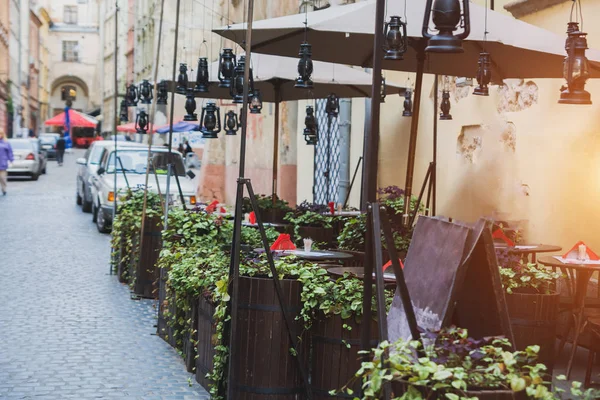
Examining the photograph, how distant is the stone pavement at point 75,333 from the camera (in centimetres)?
725

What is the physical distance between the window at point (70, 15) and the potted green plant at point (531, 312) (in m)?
104

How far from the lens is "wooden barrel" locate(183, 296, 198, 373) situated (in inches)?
303

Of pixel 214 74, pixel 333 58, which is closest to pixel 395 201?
pixel 214 74

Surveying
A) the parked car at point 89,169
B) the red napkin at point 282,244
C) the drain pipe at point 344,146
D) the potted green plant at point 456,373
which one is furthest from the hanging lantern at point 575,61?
the parked car at point 89,169

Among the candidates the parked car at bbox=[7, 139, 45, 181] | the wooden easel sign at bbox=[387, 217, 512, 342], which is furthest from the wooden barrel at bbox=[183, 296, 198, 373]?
the parked car at bbox=[7, 139, 45, 181]

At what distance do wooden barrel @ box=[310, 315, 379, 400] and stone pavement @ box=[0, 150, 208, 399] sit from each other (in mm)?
1305

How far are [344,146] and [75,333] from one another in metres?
9.96

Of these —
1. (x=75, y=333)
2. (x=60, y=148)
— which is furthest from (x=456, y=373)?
(x=60, y=148)

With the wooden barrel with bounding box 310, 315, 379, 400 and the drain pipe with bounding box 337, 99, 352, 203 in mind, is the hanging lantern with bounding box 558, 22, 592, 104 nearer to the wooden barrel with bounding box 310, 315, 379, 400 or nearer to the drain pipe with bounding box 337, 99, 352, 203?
the wooden barrel with bounding box 310, 315, 379, 400

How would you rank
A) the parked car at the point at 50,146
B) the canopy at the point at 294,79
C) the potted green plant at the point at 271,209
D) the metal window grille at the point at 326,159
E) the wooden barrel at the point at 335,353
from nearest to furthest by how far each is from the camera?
the wooden barrel at the point at 335,353, the canopy at the point at 294,79, the potted green plant at the point at 271,209, the metal window grille at the point at 326,159, the parked car at the point at 50,146

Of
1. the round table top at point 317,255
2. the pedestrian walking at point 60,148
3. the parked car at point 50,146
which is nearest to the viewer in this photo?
the round table top at point 317,255

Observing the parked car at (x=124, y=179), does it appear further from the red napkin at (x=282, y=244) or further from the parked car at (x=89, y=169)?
the red napkin at (x=282, y=244)

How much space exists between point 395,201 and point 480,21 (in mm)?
5383

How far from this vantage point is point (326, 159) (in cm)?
2006
